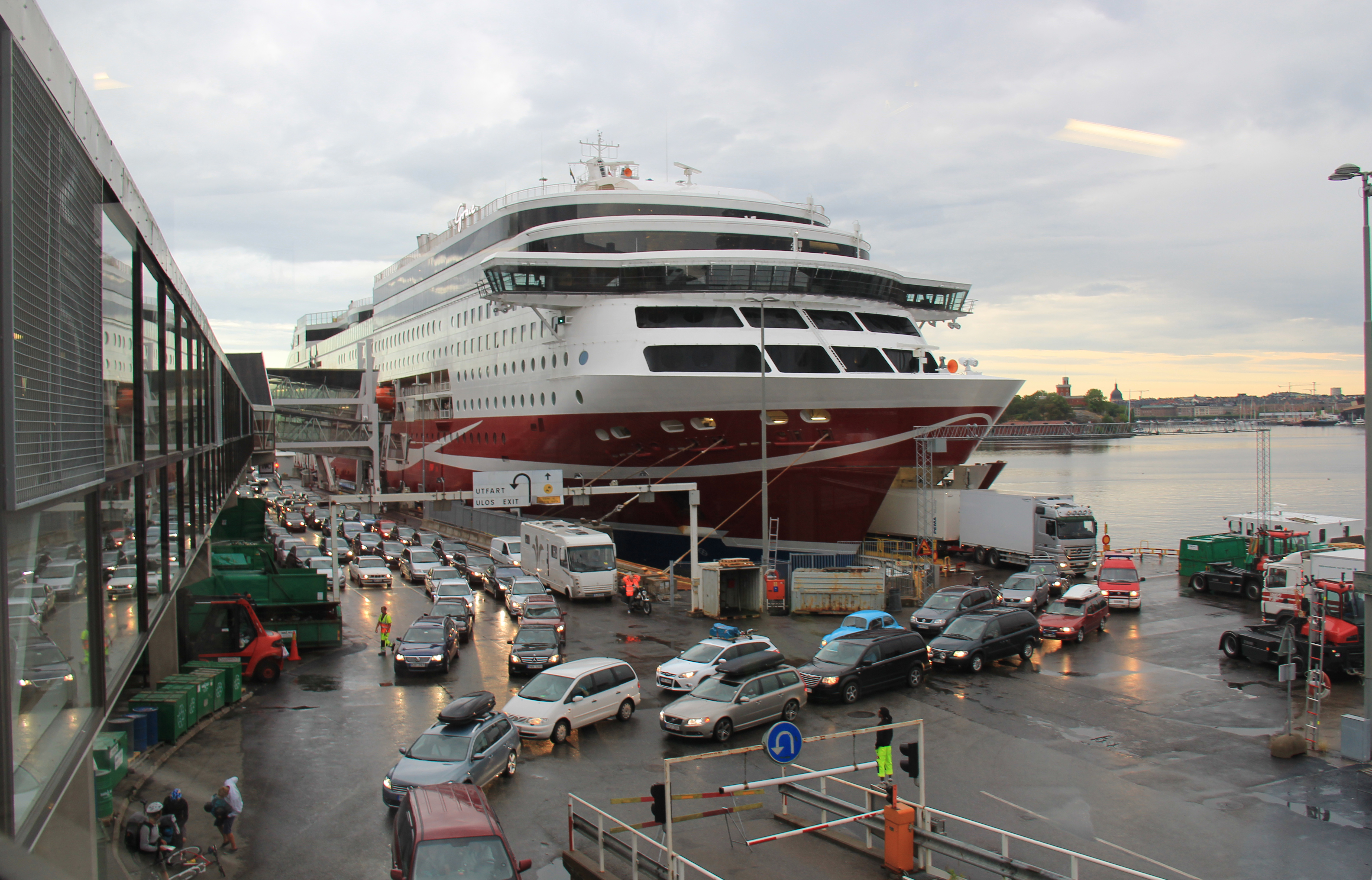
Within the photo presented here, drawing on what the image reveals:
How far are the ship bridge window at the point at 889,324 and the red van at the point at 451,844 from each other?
2522 centimetres

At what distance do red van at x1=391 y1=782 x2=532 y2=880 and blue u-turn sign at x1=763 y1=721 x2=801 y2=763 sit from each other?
2.75 m

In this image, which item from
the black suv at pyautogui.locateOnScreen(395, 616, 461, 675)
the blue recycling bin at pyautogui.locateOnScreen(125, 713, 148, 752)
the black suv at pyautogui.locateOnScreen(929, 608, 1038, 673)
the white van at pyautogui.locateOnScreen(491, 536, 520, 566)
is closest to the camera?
the blue recycling bin at pyautogui.locateOnScreen(125, 713, 148, 752)

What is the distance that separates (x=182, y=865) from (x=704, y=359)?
20880mm

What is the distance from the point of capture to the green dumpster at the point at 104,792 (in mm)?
9469

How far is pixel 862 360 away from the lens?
29.6 metres

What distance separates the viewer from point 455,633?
64.3 feet

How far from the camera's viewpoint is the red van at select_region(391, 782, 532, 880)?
8.05 metres

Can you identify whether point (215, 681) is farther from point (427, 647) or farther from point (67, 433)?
point (67, 433)

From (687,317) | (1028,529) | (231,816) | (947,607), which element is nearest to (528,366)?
(687,317)

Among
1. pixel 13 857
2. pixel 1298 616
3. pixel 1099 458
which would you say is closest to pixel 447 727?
pixel 13 857

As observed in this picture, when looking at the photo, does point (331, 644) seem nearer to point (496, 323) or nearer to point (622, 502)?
point (622, 502)

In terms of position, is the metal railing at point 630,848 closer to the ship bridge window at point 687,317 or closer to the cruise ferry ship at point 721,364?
the cruise ferry ship at point 721,364

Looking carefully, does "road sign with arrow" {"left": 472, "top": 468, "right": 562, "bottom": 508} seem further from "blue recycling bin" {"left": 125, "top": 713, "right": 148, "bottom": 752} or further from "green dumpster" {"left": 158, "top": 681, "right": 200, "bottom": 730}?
"blue recycling bin" {"left": 125, "top": 713, "right": 148, "bottom": 752}

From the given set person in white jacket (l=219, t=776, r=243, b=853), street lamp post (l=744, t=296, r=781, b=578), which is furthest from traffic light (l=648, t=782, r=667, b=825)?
street lamp post (l=744, t=296, r=781, b=578)
